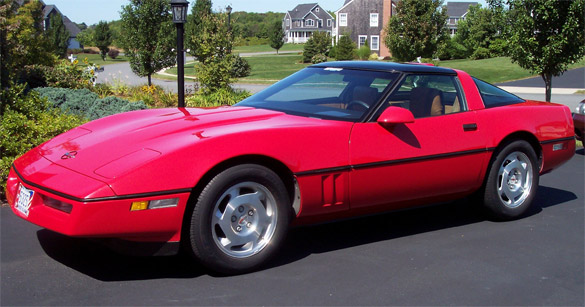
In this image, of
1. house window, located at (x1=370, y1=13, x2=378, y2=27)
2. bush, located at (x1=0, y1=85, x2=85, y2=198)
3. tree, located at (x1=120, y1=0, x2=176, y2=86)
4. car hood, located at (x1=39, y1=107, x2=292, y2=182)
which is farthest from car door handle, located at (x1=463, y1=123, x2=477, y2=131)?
house window, located at (x1=370, y1=13, x2=378, y2=27)

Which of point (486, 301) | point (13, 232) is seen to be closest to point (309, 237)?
point (486, 301)

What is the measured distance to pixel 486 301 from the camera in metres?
3.94

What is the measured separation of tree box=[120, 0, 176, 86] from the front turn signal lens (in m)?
19.9

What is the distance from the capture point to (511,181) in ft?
19.3

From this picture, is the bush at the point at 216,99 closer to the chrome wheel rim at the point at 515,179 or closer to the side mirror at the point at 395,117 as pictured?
the chrome wheel rim at the point at 515,179

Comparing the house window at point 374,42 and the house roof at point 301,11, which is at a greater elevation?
the house roof at point 301,11

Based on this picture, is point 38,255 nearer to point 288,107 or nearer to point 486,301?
point 288,107

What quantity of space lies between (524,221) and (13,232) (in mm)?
4671

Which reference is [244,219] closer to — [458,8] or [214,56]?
[214,56]

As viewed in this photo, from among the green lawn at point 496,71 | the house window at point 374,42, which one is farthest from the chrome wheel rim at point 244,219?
the house window at point 374,42

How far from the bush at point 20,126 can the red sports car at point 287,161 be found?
6.74 ft

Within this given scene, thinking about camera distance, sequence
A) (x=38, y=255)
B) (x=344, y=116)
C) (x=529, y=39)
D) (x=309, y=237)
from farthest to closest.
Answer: (x=529, y=39) < (x=309, y=237) < (x=344, y=116) < (x=38, y=255)

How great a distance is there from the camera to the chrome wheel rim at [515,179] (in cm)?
576

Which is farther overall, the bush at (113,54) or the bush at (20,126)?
the bush at (113,54)
